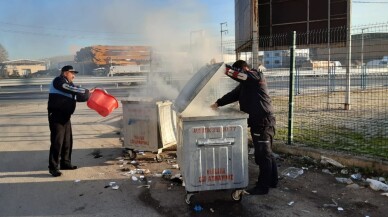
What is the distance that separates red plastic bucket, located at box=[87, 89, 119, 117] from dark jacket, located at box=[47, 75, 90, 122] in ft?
0.40

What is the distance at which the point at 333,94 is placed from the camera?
15.9 m

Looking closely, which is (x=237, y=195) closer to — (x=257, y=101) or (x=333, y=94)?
(x=257, y=101)

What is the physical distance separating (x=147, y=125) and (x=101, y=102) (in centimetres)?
94

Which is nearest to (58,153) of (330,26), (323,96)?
(330,26)

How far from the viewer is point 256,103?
15.2 ft

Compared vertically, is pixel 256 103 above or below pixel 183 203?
above

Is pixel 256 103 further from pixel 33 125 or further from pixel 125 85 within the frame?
pixel 125 85

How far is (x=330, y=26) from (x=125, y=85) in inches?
713

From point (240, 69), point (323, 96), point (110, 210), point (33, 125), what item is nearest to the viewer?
point (110, 210)

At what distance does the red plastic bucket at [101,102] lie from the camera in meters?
5.80

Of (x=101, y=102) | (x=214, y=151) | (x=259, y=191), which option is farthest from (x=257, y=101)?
(x=101, y=102)

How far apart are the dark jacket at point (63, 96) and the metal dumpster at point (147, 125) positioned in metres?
0.94

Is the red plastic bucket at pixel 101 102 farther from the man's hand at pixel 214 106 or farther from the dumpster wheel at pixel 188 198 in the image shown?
the dumpster wheel at pixel 188 198

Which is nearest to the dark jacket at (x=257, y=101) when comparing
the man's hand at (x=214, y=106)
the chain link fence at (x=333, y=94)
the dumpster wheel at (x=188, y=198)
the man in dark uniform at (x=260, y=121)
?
the man in dark uniform at (x=260, y=121)
